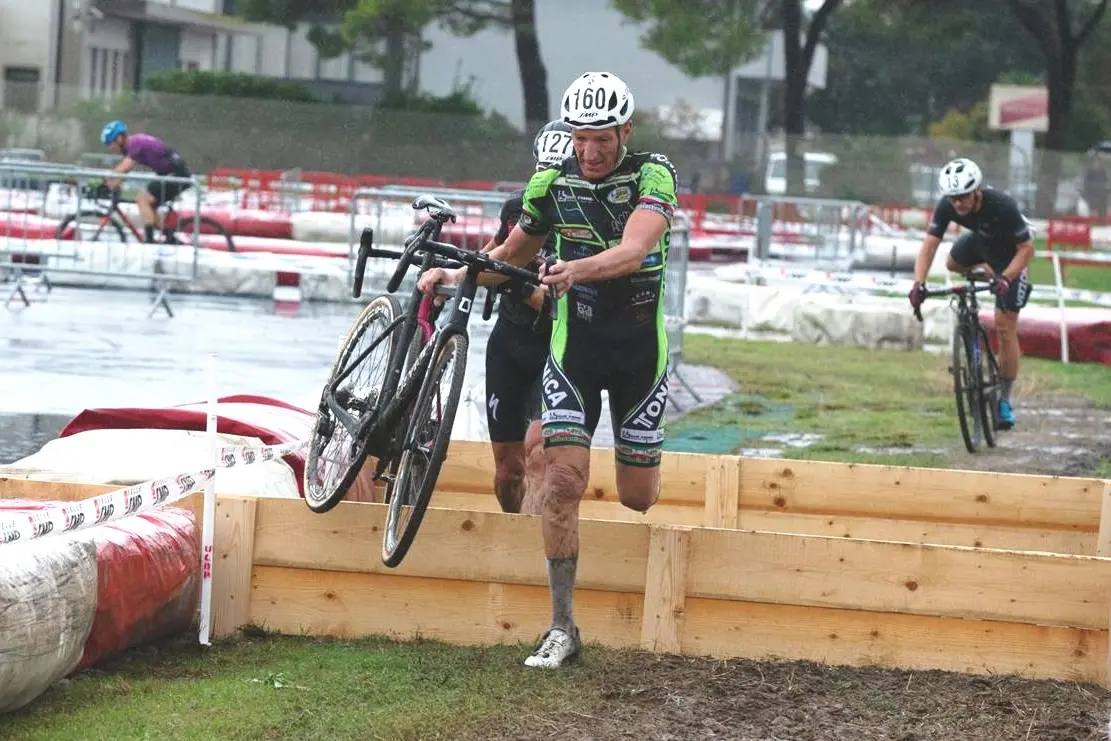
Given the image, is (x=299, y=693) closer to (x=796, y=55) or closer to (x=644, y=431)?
(x=644, y=431)

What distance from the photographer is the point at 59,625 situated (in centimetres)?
585

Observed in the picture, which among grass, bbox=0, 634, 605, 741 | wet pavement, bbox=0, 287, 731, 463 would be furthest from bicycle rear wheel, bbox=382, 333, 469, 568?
wet pavement, bbox=0, 287, 731, 463

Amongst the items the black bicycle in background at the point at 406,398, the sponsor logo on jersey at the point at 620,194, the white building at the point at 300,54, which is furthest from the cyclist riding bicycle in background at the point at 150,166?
the white building at the point at 300,54

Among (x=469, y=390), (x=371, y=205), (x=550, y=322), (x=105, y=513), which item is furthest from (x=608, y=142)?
(x=371, y=205)

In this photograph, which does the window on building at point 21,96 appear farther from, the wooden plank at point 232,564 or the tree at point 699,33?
the wooden plank at point 232,564

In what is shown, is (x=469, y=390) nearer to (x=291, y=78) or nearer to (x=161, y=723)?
(x=161, y=723)

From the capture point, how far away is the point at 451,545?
6.96m

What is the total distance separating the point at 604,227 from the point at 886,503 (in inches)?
106

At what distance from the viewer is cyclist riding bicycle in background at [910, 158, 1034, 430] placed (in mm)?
12516

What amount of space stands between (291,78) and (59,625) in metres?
44.5

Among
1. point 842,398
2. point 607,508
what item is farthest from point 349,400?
point 842,398

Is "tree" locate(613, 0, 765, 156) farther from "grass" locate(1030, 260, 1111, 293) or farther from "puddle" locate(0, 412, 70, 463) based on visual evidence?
"puddle" locate(0, 412, 70, 463)

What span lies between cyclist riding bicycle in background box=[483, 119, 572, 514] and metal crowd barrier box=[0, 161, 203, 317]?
11748 mm

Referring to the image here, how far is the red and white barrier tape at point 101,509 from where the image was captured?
5941mm
